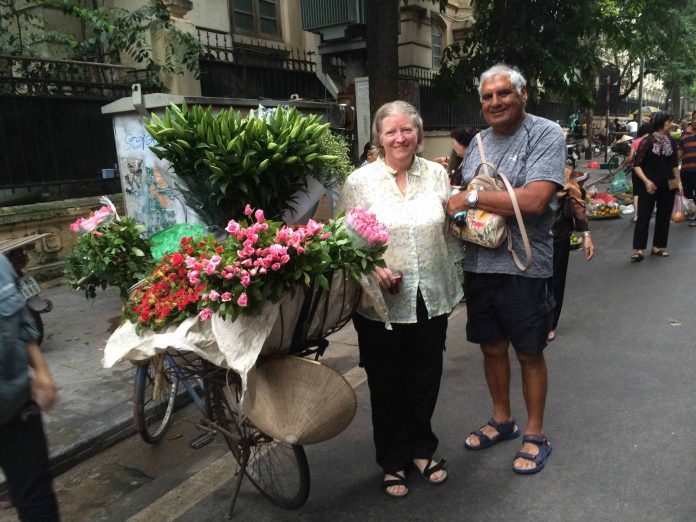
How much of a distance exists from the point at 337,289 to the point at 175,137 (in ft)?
2.74

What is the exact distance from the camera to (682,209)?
27.8 feet

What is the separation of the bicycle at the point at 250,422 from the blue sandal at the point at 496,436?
3.43 ft

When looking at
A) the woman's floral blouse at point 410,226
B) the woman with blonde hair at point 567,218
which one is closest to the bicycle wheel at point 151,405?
the woman's floral blouse at point 410,226

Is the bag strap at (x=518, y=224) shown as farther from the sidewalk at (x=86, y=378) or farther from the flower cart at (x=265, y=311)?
the sidewalk at (x=86, y=378)

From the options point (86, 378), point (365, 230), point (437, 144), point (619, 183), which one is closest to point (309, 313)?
point (365, 230)

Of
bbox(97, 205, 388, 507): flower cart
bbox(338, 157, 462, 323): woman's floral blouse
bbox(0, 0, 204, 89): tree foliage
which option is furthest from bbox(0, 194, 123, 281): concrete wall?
bbox(338, 157, 462, 323): woman's floral blouse

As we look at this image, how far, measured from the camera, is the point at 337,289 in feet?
7.32

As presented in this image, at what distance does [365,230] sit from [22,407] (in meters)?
1.33

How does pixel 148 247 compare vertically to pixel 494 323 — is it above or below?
above

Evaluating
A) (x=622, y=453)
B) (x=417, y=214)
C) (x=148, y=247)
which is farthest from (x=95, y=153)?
(x=622, y=453)

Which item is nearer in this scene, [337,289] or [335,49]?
[337,289]

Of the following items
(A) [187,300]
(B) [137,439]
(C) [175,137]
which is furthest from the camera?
(B) [137,439]

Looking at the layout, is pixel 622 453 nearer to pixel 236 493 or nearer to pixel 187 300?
pixel 236 493

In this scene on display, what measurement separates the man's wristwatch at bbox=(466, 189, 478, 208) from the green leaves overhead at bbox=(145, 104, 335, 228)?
0.69 meters
